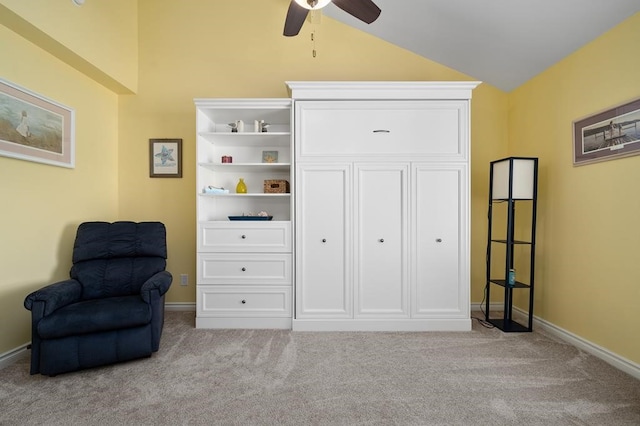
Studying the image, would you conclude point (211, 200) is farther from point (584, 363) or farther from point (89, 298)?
point (584, 363)

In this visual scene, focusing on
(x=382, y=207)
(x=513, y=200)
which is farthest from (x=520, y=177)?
(x=382, y=207)

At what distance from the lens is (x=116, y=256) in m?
2.65

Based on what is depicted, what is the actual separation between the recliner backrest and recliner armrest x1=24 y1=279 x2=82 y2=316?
0.43ft

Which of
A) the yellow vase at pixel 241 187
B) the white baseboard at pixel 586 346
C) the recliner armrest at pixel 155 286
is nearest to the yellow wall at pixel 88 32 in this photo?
the yellow vase at pixel 241 187

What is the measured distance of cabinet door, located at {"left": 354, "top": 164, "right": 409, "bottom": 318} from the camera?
283 cm

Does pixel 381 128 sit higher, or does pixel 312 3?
pixel 312 3

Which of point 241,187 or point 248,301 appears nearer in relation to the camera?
point 248,301

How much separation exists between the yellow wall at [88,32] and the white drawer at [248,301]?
7.52 feet

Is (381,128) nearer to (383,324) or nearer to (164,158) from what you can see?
(383,324)

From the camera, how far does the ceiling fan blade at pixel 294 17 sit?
2.03 meters

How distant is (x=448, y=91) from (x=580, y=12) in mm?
983

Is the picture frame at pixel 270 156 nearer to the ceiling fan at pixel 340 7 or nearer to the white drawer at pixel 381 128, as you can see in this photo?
the white drawer at pixel 381 128

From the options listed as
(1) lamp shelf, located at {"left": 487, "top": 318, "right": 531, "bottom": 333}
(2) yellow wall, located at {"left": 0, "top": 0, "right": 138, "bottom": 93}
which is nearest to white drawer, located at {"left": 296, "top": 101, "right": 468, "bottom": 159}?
(1) lamp shelf, located at {"left": 487, "top": 318, "right": 531, "bottom": 333}

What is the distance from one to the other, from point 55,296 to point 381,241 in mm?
2544
